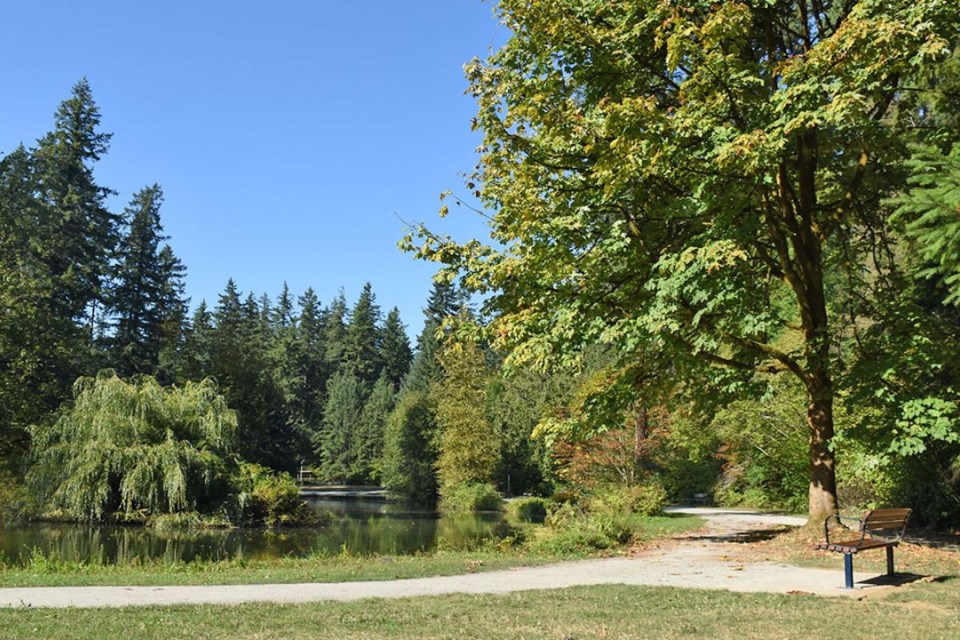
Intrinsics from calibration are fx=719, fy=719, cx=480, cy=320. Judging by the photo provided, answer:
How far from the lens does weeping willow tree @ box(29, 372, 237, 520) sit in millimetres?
24266

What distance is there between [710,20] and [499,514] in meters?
29.8

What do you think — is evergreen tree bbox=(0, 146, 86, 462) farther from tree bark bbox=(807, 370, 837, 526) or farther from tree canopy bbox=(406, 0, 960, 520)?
tree bark bbox=(807, 370, 837, 526)

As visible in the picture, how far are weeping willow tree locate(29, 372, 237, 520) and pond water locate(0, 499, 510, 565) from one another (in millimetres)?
1099

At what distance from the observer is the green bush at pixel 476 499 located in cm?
3930

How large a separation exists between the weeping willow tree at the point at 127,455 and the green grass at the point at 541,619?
18.9 meters

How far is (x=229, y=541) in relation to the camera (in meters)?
21.5

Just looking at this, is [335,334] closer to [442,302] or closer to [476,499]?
[442,302]

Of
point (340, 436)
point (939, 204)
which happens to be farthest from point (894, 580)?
point (340, 436)

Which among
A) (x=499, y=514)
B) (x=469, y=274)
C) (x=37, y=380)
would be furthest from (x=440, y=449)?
(x=469, y=274)

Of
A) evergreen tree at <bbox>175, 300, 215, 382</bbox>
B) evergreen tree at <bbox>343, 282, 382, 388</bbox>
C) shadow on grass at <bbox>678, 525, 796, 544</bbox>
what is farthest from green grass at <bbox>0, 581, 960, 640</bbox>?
evergreen tree at <bbox>343, 282, 382, 388</bbox>

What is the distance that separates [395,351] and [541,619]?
94.6 m

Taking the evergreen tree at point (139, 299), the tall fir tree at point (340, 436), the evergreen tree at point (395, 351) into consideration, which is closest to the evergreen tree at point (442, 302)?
the evergreen tree at point (395, 351)

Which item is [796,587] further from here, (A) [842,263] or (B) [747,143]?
(A) [842,263]

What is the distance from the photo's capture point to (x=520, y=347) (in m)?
12.1
